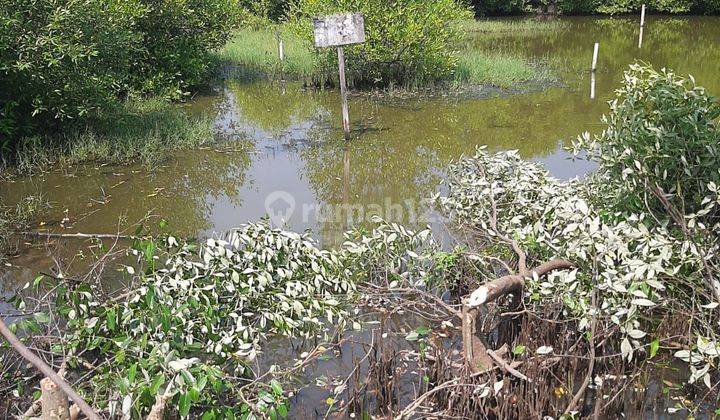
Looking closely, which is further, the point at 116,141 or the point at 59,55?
the point at 116,141

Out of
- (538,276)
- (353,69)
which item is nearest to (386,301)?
(538,276)

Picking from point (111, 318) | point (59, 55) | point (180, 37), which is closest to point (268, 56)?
point (180, 37)

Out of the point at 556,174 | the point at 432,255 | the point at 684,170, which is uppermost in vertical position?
the point at 684,170

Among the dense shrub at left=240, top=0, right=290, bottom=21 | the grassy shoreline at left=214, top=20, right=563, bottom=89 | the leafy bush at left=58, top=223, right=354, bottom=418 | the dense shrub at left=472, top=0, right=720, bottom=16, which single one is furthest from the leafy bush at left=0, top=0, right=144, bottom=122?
the dense shrub at left=472, top=0, right=720, bottom=16

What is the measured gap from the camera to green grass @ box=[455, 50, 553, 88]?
14102mm

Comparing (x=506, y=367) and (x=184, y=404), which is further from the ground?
(x=184, y=404)

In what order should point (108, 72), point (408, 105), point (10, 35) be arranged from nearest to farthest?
point (10, 35)
point (108, 72)
point (408, 105)

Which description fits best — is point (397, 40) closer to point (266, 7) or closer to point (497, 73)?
point (497, 73)

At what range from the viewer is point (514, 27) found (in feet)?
92.7

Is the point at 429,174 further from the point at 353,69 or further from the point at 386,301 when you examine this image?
the point at 353,69

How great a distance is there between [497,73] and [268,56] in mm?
6356

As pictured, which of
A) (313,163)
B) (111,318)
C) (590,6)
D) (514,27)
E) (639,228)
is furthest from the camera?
(590,6)

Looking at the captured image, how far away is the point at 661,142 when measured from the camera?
13.9 ft

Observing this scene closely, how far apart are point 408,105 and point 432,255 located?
8.23m
